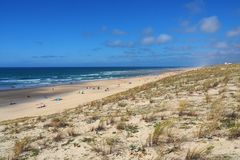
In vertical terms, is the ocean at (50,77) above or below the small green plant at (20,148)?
below

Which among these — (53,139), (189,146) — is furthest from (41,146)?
(189,146)

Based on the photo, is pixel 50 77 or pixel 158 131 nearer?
pixel 158 131

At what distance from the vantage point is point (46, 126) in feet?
34.8

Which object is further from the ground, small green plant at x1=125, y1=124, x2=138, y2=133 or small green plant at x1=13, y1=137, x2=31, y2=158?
small green plant at x1=125, y1=124, x2=138, y2=133

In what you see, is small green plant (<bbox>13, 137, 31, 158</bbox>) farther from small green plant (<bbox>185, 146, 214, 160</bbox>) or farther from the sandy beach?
the sandy beach

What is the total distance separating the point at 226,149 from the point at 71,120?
5668mm

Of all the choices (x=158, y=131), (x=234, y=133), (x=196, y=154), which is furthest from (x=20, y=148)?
(x=234, y=133)

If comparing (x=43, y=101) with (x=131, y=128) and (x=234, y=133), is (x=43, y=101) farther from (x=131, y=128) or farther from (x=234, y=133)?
(x=234, y=133)

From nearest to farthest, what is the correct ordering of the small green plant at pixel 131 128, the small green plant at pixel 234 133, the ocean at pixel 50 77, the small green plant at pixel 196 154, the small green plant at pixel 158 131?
1. the small green plant at pixel 196 154
2. the small green plant at pixel 234 133
3. the small green plant at pixel 158 131
4. the small green plant at pixel 131 128
5. the ocean at pixel 50 77

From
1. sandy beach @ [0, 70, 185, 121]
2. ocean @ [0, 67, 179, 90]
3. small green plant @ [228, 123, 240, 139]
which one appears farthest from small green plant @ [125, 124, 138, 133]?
ocean @ [0, 67, 179, 90]

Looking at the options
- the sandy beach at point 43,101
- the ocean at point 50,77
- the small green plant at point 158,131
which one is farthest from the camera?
the ocean at point 50,77

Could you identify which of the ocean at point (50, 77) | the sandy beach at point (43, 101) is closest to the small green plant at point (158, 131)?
the sandy beach at point (43, 101)

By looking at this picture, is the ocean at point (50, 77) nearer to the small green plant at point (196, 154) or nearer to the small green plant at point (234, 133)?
the small green plant at point (234, 133)

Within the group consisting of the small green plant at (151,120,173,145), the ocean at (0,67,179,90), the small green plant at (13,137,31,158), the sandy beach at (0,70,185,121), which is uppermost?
the small green plant at (151,120,173,145)
